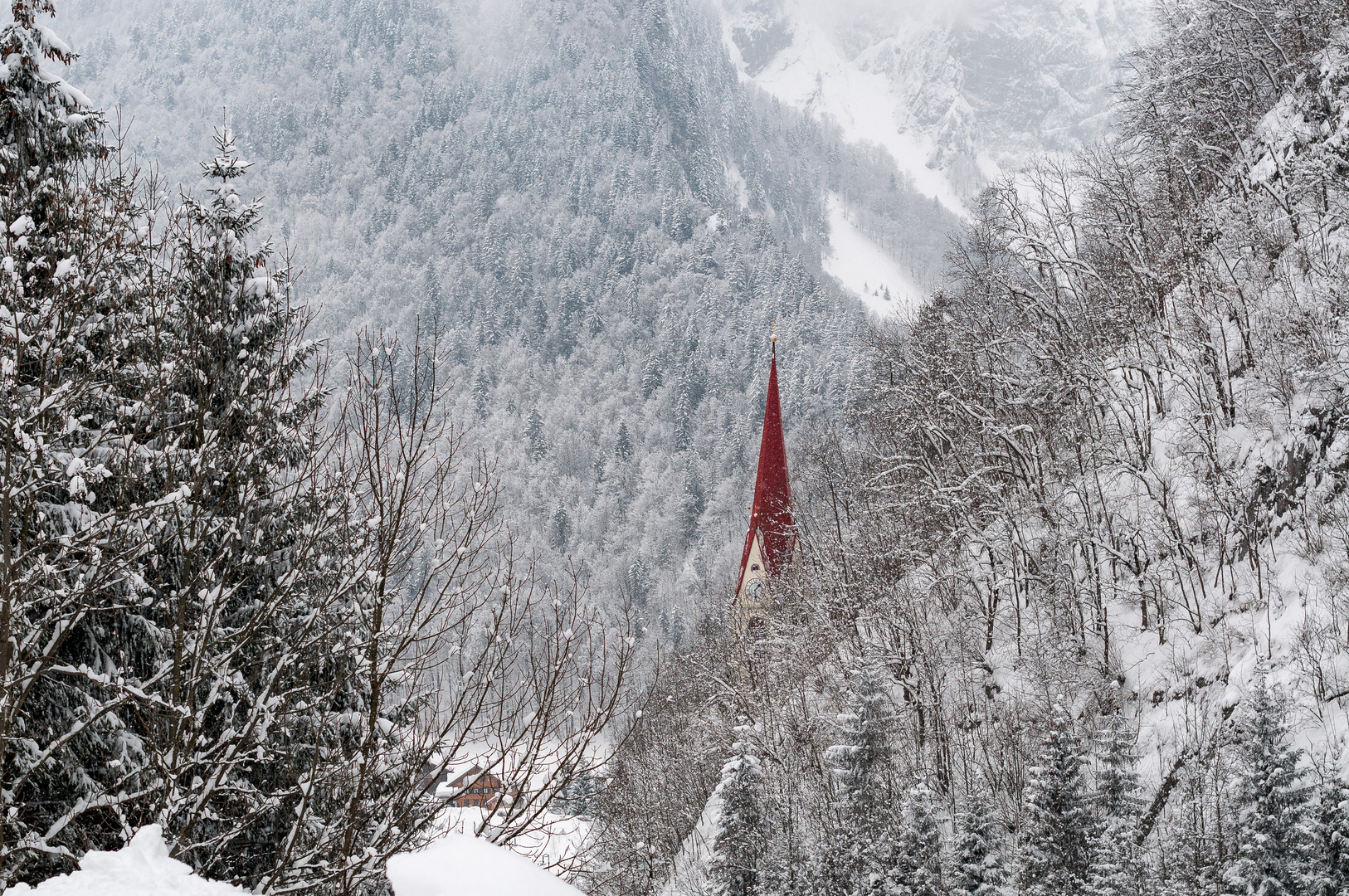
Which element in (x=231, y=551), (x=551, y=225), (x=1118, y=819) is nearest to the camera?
(x=231, y=551)

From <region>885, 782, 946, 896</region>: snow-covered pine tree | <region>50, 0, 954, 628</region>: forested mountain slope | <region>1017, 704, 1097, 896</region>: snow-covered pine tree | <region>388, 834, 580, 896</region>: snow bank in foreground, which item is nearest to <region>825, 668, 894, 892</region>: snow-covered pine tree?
<region>885, 782, 946, 896</region>: snow-covered pine tree

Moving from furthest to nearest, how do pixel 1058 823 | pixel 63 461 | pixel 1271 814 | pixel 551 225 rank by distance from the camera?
1. pixel 551 225
2. pixel 1058 823
3. pixel 1271 814
4. pixel 63 461

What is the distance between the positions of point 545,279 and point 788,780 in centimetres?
→ 12549

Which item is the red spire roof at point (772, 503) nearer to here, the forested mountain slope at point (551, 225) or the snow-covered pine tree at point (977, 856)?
the snow-covered pine tree at point (977, 856)

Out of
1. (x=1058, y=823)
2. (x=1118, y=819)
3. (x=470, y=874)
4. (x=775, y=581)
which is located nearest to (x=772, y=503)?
(x=775, y=581)

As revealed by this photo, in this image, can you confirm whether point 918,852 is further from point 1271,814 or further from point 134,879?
point 134,879

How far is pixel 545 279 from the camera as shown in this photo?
136500 millimetres

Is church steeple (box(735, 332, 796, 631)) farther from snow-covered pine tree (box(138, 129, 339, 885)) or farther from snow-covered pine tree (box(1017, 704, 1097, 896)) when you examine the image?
snow-covered pine tree (box(138, 129, 339, 885))

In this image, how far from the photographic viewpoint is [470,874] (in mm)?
2512

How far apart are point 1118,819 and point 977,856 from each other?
2521 mm

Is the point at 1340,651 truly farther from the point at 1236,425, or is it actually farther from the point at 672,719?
the point at 672,719

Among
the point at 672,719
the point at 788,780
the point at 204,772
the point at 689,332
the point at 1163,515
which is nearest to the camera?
the point at 204,772

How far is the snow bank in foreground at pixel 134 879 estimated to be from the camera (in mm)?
2047

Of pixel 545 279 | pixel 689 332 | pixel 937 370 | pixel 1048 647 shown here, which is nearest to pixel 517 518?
pixel 689 332
